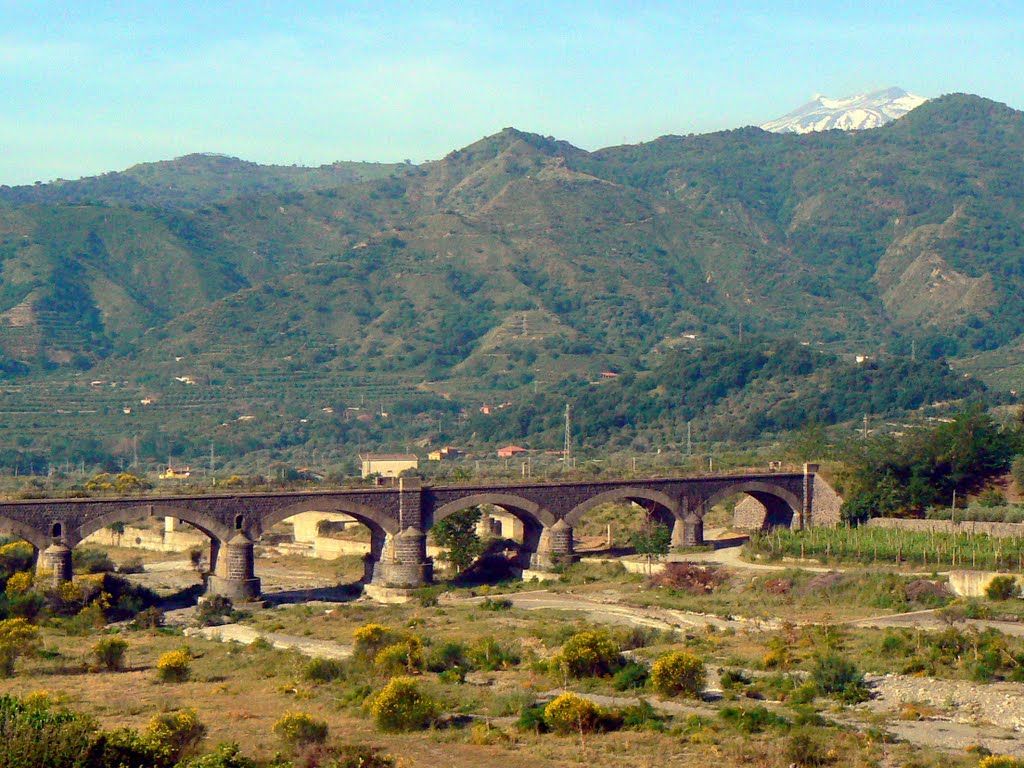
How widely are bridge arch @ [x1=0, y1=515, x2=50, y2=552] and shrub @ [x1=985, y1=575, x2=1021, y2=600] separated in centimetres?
3162

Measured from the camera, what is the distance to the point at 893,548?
5747 cm

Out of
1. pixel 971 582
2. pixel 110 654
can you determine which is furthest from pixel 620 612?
pixel 110 654

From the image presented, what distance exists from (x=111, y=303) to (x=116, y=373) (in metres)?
27.9

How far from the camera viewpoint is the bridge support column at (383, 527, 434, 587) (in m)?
61.0

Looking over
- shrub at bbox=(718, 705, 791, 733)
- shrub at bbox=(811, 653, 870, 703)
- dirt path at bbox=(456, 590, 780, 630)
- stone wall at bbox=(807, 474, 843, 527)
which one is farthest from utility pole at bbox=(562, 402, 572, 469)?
shrub at bbox=(718, 705, 791, 733)

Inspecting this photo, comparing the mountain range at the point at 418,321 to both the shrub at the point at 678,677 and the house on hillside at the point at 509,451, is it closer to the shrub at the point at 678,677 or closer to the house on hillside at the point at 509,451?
the house on hillside at the point at 509,451

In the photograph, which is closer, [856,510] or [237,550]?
[237,550]

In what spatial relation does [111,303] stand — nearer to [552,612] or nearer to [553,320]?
[553,320]

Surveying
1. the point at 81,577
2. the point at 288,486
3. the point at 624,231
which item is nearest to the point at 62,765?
the point at 81,577

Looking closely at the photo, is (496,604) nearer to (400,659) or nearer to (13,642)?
(400,659)

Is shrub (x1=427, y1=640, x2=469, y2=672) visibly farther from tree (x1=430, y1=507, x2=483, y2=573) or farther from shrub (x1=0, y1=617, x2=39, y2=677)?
tree (x1=430, y1=507, x2=483, y2=573)

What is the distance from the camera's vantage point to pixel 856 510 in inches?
2655

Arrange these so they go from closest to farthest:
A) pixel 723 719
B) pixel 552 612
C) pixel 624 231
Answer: pixel 723 719 → pixel 552 612 → pixel 624 231

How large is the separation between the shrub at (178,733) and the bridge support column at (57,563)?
83.1ft
